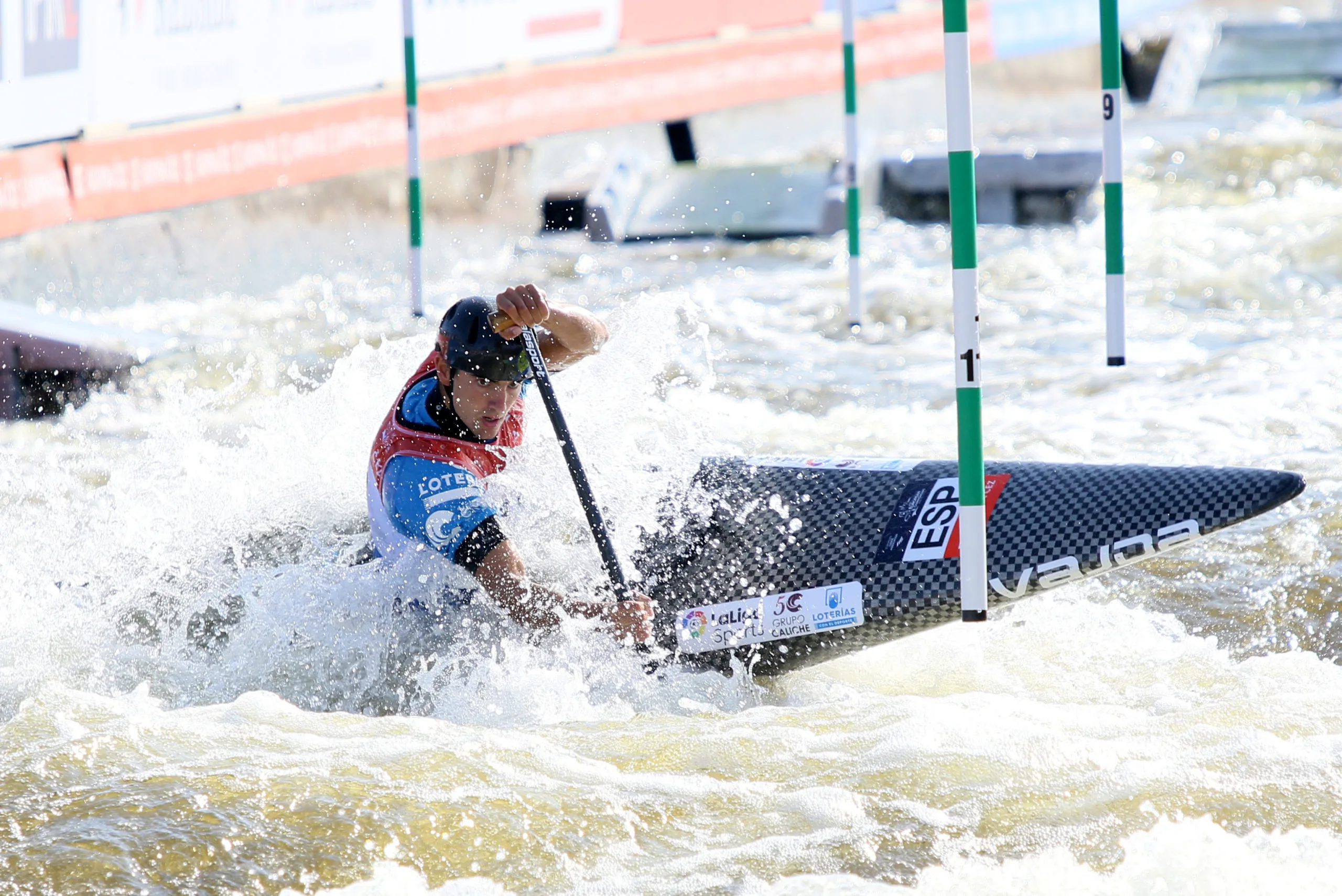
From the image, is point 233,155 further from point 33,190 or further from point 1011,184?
point 1011,184

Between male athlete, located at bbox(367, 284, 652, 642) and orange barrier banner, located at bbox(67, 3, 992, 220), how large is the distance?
169 inches

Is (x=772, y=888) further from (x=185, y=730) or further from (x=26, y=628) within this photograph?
(x=26, y=628)

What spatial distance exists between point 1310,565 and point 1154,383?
2255mm

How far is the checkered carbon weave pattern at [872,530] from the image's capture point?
10.7 feet

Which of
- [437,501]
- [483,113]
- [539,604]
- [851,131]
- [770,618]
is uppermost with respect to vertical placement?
[483,113]

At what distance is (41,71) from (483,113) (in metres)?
3.30

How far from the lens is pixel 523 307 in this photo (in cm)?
333

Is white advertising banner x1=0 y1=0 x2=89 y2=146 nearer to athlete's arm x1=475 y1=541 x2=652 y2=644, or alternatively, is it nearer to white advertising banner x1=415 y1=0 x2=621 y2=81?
white advertising banner x1=415 y1=0 x2=621 y2=81

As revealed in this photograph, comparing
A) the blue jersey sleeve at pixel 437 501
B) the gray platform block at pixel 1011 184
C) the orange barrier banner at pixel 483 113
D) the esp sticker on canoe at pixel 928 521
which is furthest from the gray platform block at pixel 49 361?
the gray platform block at pixel 1011 184

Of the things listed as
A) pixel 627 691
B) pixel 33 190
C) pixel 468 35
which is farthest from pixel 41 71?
pixel 627 691

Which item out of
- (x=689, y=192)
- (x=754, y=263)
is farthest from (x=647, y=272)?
(x=689, y=192)

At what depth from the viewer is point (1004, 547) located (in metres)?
3.36

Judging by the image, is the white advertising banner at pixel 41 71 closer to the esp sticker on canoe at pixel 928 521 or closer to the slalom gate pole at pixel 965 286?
the esp sticker on canoe at pixel 928 521

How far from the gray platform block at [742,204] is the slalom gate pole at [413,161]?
11.8 feet
